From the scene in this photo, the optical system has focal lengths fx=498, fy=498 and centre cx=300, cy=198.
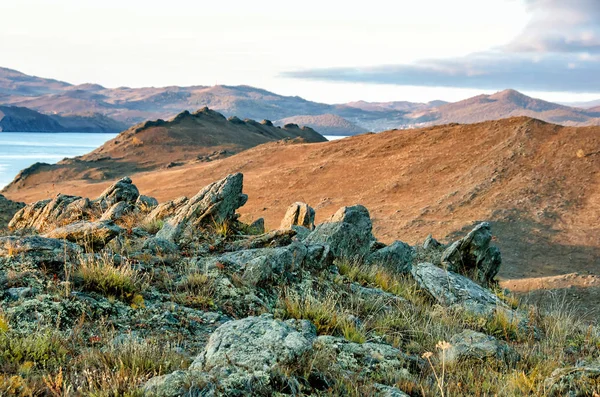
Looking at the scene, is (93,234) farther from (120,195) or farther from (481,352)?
(120,195)

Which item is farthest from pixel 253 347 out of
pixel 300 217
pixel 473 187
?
pixel 473 187

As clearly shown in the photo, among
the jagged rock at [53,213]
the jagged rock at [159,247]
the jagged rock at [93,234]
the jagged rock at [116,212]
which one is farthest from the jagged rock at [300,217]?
the jagged rock at [93,234]

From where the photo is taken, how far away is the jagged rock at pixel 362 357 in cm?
430

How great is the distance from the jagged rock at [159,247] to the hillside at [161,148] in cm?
6471

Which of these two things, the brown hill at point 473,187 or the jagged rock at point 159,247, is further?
the brown hill at point 473,187

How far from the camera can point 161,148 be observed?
85.8m

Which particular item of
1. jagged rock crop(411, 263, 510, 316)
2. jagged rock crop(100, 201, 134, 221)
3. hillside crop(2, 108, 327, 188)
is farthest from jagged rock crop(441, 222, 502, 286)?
hillside crop(2, 108, 327, 188)

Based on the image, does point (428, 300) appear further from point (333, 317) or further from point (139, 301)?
point (139, 301)

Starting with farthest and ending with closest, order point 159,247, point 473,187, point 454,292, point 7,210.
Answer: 1. point 473,187
2. point 7,210
3. point 454,292
4. point 159,247

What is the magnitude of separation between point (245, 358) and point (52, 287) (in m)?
2.78

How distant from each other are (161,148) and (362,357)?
8536 cm

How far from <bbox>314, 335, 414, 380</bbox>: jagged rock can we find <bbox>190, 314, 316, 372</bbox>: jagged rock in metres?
0.28

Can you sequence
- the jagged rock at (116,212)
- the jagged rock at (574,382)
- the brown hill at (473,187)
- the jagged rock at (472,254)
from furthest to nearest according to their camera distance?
the brown hill at (473,187)
the jagged rock at (472,254)
the jagged rock at (116,212)
the jagged rock at (574,382)

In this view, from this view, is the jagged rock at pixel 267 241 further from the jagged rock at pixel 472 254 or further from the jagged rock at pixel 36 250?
the jagged rock at pixel 472 254
